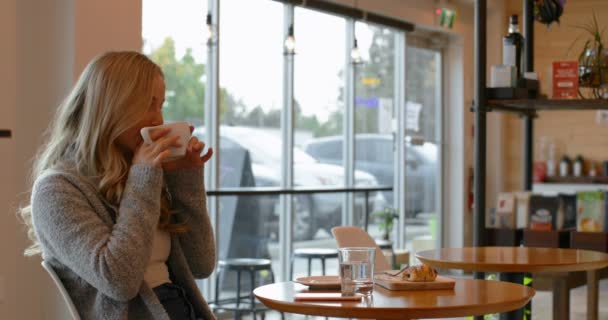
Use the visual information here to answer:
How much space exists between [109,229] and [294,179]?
16.8ft

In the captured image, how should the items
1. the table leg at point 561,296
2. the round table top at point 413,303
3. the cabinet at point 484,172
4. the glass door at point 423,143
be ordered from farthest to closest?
the glass door at point 423,143 < the cabinet at point 484,172 < the table leg at point 561,296 < the round table top at point 413,303

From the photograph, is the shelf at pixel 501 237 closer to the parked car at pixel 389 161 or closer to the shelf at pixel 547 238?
the shelf at pixel 547 238

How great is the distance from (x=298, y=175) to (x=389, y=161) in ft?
5.16

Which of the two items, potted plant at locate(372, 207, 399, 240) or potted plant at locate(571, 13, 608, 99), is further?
potted plant at locate(372, 207, 399, 240)

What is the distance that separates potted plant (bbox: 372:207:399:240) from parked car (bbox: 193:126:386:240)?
19 centimetres

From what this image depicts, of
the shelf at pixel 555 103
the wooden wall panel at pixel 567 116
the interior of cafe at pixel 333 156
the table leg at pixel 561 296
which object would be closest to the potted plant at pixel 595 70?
the interior of cafe at pixel 333 156

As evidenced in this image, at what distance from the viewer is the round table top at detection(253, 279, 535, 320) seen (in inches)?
82.3

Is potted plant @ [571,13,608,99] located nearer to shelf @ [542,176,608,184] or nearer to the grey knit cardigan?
the grey knit cardigan

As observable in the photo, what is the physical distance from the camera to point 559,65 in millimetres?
4141

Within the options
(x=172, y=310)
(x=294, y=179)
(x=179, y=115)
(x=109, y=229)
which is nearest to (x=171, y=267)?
(x=172, y=310)

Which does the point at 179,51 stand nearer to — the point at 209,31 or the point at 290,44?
the point at 209,31

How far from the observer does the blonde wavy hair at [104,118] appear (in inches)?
77.8

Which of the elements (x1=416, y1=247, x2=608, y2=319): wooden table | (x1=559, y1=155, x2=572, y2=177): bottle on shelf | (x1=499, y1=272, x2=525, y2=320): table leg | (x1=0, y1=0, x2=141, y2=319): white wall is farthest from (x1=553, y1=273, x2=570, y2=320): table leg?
(x1=559, y1=155, x2=572, y2=177): bottle on shelf

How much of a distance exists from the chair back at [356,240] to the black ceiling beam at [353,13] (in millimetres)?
3270
